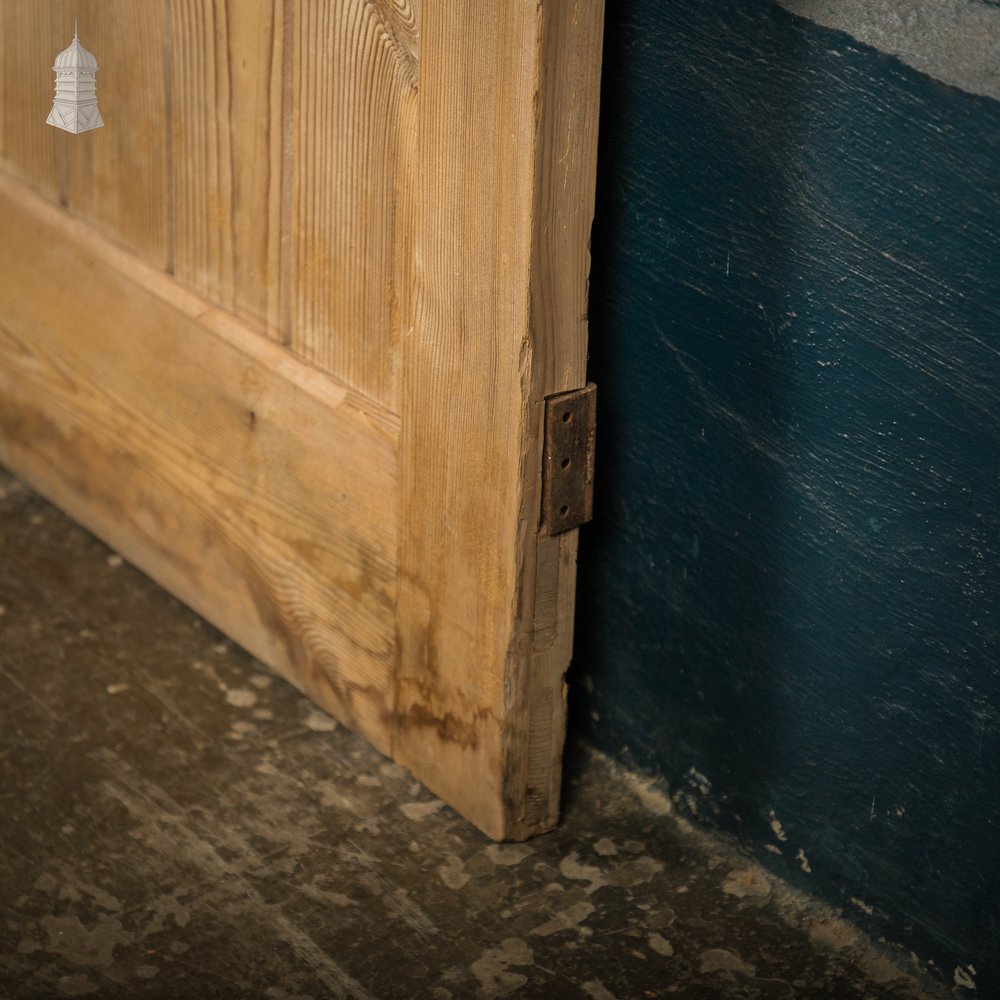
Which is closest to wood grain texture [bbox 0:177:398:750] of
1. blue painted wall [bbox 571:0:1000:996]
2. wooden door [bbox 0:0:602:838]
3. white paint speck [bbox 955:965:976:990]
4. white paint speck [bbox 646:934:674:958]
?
wooden door [bbox 0:0:602:838]

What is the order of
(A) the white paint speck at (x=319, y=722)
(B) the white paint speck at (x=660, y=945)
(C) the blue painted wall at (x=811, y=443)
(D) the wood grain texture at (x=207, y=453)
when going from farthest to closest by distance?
(A) the white paint speck at (x=319, y=722) < (D) the wood grain texture at (x=207, y=453) < (B) the white paint speck at (x=660, y=945) < (C) the blue painted wall at (x=811, y=443)

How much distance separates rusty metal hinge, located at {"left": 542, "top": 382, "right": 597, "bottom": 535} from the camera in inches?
59.8

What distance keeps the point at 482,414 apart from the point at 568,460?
0.29ft

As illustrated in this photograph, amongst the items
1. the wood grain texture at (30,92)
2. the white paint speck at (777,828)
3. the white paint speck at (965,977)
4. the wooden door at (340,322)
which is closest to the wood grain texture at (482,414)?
the wooden door at (340,322)

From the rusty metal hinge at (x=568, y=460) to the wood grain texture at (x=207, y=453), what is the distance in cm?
19

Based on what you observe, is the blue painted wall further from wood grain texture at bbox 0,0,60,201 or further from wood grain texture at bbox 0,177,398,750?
wood grain texture at bbox 0,0,60,201

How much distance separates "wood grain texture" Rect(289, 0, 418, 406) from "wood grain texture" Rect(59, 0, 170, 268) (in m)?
0.25

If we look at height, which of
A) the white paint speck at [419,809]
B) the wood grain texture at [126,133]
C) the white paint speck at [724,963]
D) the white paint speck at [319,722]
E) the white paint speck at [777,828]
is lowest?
the white paint speck at [319,722]

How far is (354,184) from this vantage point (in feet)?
5.23

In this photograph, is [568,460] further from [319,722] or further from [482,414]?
[319,722]

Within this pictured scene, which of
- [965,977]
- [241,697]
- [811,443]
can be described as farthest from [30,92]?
[965,977]

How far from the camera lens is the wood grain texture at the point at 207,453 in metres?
1.74

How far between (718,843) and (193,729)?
0.58 meters

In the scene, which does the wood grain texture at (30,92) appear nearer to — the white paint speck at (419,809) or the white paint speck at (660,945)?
the white paint speck at (419,809)
